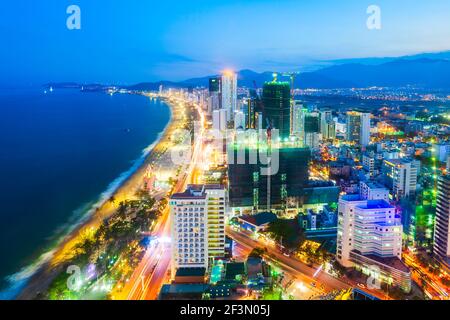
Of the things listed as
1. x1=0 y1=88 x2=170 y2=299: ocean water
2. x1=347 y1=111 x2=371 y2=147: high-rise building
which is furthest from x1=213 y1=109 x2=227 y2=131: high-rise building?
x1=347 y1=111 x2=371 y2=147: high-rise building

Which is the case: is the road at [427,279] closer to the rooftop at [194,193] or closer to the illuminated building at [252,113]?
the rooftop at [194,193]

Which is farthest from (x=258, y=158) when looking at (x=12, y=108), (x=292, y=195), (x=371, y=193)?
(x=12, y=108)

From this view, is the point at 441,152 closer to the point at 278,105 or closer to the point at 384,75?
the point at 278,105

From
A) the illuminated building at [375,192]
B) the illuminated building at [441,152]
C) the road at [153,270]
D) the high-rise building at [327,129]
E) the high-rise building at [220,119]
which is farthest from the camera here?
the high-rise building at [220,119]

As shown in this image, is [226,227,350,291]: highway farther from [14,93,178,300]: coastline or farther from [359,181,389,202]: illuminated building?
[14,93,178,300]: coastline

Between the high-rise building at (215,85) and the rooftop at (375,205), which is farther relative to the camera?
the high-rise building at (215,85)

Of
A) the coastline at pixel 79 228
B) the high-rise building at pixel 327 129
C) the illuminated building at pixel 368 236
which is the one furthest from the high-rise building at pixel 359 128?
the illuminated building at pixel 368 236
